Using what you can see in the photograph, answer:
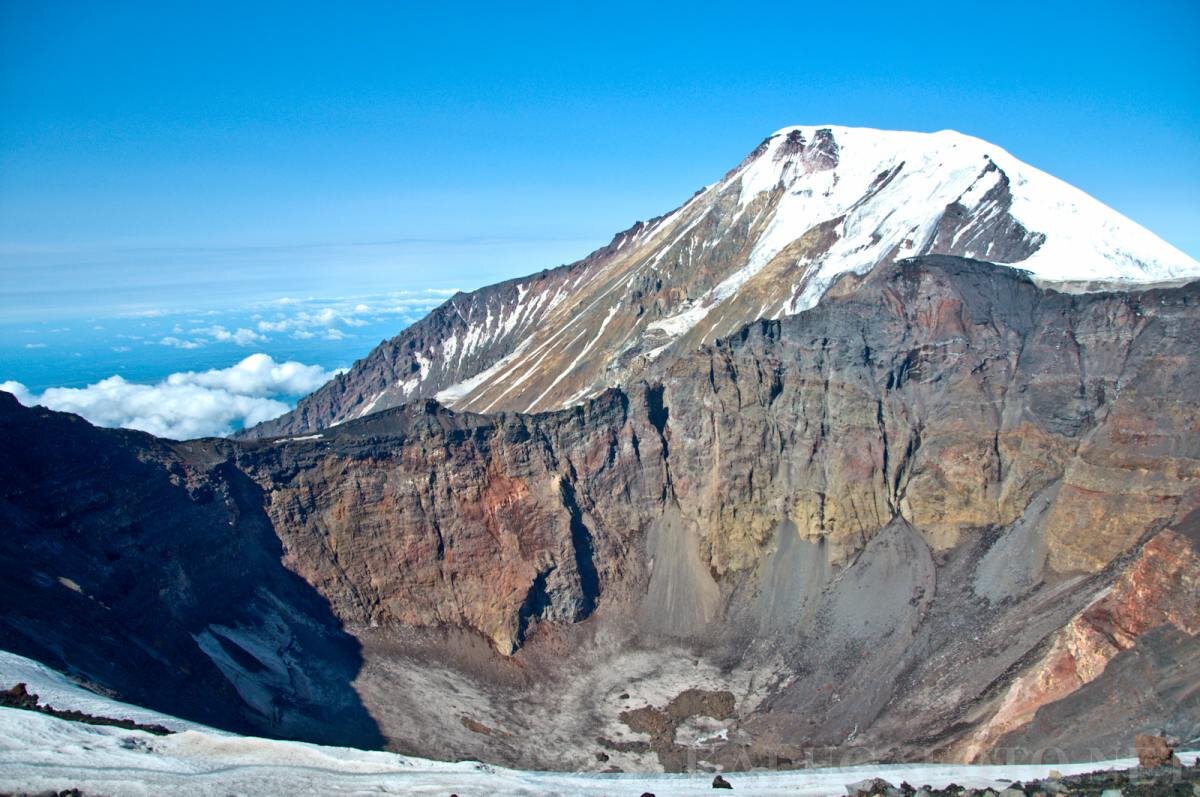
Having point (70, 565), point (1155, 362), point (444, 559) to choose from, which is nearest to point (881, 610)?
point (1155, 362)

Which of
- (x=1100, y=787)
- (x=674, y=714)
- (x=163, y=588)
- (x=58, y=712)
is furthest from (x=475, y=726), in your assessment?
(x=1100, y=787)

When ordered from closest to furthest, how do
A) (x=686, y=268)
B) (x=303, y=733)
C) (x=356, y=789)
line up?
(x=356, y=789) < (x=303, y=733) < (x=686, y=268)

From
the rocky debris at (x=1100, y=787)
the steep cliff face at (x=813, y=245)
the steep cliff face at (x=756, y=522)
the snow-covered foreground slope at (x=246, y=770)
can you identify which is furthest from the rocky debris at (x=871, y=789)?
the steep cliff face at (x=813, y=245)

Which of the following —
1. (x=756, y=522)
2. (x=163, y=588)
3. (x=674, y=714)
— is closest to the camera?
(x=163, y=588)

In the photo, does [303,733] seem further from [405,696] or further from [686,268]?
[686,268]

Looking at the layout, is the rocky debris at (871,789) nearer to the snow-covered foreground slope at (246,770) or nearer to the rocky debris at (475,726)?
the snow-covered foreground slope at (246,770)

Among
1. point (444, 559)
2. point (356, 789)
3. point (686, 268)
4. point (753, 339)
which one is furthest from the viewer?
point (686, 268)

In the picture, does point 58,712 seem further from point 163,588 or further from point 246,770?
point 163,588
